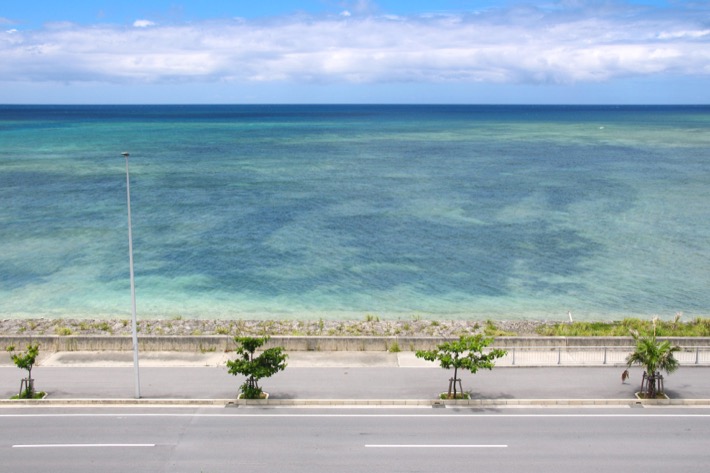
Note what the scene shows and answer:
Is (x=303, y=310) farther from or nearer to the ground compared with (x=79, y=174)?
nearer to the ground

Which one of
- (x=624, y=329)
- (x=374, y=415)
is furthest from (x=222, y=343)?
(x=624, y=329)

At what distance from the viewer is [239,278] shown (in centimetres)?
5109

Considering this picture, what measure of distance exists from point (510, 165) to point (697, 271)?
187 feet

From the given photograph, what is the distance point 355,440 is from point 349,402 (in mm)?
3234

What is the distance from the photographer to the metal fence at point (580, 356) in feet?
100

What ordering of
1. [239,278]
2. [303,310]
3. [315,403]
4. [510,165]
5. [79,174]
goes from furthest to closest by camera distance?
[510,165] → [79,174] → [239,278] → [303,310] → [315,403]

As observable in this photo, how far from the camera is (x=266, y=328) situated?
3666 cm

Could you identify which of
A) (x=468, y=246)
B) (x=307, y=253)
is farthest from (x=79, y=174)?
(x=468, y=246)

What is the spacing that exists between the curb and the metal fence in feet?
12.5

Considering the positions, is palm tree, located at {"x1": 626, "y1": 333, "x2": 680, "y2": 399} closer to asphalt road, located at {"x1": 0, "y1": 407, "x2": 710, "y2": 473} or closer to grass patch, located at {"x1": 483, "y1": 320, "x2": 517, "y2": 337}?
asphalt road, located at {"x1": 0, "y1": 407, "x2": 710, "y2": 473}

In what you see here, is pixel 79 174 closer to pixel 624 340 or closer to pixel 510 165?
pixel 510 165

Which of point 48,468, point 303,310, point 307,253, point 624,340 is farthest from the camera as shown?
point 307,253

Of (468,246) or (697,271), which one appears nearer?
(697,271)

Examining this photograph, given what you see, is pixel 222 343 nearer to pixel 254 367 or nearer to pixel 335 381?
pixel 335 381
